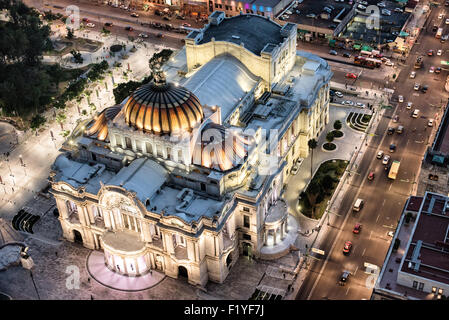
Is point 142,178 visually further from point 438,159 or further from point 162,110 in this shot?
point 438,159

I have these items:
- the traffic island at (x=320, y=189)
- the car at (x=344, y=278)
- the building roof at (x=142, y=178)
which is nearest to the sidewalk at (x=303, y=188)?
the traffic island at (x=320, y=189)

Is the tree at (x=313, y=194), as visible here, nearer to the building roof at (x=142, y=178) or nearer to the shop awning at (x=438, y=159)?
the shop awning at (x=438, y=159)

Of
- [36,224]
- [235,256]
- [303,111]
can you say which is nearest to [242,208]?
[235,256]

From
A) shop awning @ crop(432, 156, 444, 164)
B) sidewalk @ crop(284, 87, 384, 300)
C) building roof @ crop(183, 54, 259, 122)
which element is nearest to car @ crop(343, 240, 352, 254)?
sidewalk @ crop(284, 87, 384, 300)

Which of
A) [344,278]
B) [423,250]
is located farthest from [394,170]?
[423,250]

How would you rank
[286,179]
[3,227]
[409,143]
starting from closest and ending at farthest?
[3,227]
[286,179]
[409,143]

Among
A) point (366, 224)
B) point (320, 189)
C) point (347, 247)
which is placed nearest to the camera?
point (347, 247)

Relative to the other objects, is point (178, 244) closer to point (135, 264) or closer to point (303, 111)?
point (135, 264)
